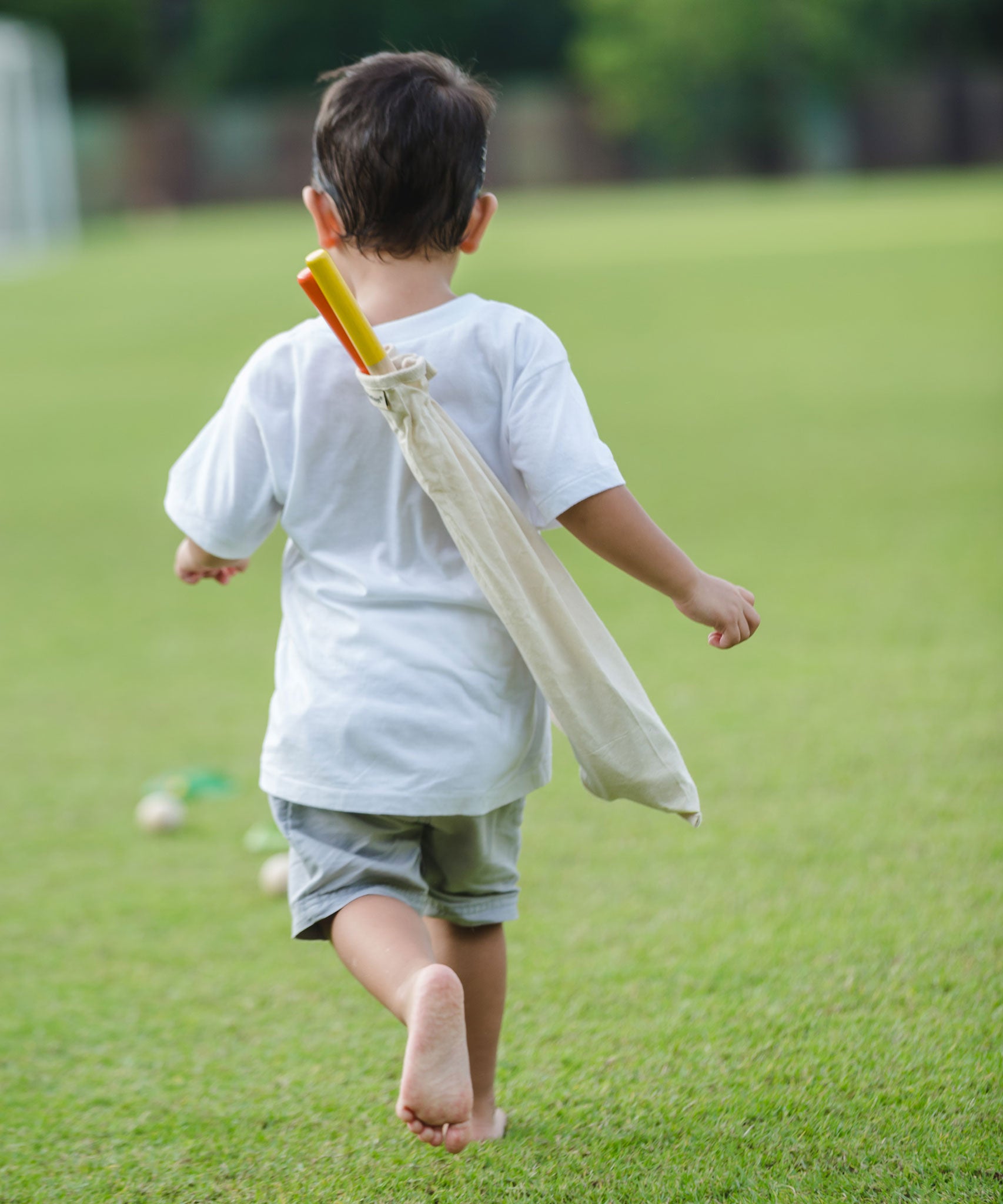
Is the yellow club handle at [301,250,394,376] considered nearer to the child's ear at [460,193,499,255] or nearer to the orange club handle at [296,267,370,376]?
the orange club handle at [296,267,370,376]

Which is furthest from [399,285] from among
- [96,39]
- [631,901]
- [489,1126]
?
[96,39]

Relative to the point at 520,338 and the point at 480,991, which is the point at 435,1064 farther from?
the point at 520,338

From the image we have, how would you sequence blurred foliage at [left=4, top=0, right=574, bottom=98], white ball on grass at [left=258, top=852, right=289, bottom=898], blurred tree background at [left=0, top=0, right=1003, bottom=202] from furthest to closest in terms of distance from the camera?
1. blurred foliage at [left=4, top=0, right=574, bottom=98]
2. blurred tree background at [left=0, top=0, right=1003, bottom=202]
3. white ball on grass at [left=258, top=852, right=289, bottom=898]

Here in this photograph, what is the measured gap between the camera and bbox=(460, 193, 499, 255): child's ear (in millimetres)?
1649

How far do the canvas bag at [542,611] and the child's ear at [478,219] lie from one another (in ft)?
Result: 0.59

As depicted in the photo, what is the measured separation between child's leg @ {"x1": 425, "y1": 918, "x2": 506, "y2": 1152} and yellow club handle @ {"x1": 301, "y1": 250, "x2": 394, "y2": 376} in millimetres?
725

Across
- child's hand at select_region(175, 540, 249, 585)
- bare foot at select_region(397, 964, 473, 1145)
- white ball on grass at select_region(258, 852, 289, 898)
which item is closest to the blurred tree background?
white ball on grass at select_region(258, 852, 289, 898)

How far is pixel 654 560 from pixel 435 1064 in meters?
0.58

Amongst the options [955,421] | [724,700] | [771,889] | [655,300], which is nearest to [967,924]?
[771,889]

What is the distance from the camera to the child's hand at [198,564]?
178cm

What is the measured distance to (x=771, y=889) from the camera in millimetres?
2549

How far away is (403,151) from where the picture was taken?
158cm

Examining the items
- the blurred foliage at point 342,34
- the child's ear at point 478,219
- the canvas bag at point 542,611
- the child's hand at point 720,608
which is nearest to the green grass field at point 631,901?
the canvas bag at point 542,611

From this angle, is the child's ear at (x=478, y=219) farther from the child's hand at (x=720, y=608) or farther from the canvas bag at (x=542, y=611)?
the child's hand at (x=720, y=608)
